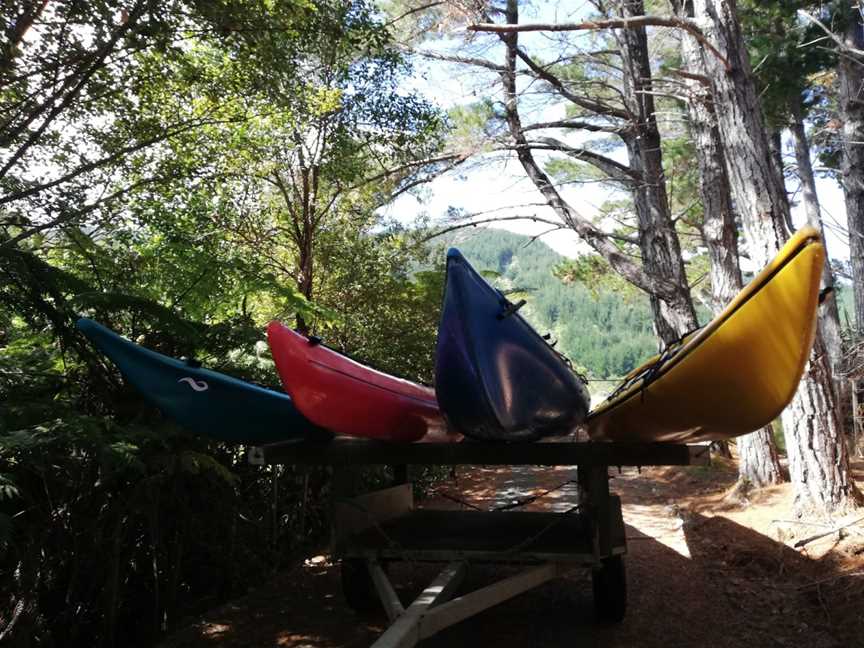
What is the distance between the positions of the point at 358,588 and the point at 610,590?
141 cm

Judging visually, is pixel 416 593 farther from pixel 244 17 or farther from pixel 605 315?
pixel 605 315

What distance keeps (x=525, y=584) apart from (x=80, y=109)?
571cm

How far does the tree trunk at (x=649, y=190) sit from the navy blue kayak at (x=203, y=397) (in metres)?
6.95

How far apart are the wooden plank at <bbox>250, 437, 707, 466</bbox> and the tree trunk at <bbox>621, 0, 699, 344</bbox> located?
21.5 feet

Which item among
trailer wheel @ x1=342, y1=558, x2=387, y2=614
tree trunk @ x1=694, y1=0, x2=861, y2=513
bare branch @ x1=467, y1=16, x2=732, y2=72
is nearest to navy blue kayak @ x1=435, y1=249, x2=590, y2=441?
trailer wheel @ x1=342, y1=558, x2=387, y2=614

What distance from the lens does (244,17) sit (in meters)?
5.40

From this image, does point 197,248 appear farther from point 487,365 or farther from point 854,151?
point 854,151

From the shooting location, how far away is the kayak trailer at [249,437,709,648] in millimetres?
2887

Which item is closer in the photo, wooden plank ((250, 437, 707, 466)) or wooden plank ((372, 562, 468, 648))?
wooden plank ((372, 562, 468, 648))

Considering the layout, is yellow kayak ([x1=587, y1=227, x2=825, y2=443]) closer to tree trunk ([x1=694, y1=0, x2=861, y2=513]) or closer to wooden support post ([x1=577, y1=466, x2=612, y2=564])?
wooden support post ([x1=577, y1=466, x2=612, y2=564])

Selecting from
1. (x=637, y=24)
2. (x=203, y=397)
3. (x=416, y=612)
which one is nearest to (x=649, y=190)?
(x=637, y=24)

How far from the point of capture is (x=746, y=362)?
8.45ft

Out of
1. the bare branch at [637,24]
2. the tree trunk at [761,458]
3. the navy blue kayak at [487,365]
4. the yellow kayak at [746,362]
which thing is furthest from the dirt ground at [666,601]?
the bare branch at [637,24]

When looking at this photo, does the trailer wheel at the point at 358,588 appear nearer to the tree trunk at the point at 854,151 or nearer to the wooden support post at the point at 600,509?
the wooden support post at the point at 600,509
